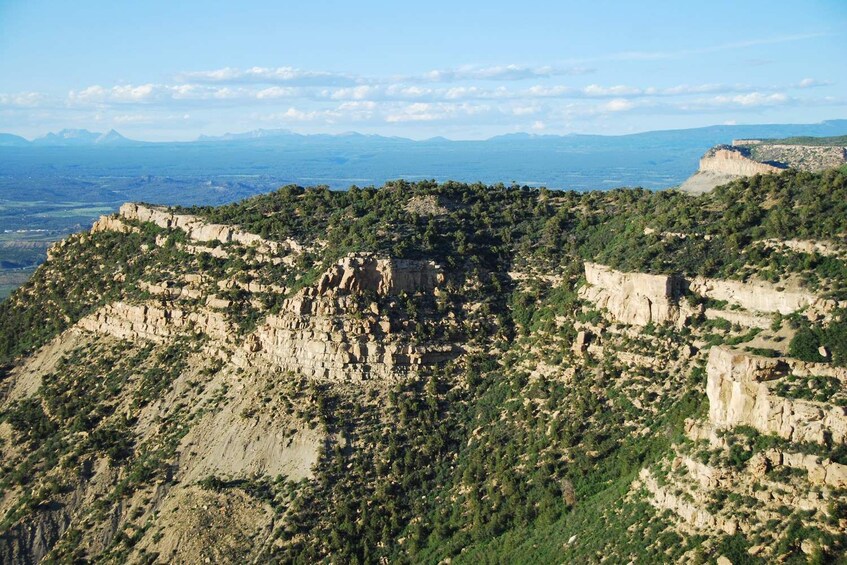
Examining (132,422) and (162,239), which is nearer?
(132,422)

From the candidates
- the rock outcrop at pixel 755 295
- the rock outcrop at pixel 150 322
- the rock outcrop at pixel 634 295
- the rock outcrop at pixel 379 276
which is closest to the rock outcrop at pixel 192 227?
the rock outcrop at pixel 150 322

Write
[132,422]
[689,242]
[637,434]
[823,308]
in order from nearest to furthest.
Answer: [823,308] < [637,434] < [689,242] < [132,422]

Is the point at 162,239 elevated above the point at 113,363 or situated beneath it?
elevated above

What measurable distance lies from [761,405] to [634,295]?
44.7ft

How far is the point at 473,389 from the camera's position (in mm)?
56094

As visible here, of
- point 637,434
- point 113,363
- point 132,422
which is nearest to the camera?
point 637,434

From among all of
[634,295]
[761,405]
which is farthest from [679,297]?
[761,405]

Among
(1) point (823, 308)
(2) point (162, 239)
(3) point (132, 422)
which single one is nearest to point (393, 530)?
(3) point (132, 422)

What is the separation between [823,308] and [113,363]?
43903 mm

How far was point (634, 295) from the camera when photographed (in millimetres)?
52312

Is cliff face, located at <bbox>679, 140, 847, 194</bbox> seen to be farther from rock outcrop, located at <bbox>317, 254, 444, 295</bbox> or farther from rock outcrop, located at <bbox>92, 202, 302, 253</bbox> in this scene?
rock outcrop, located at <bbox>92, 202, 302, 253</bbox>

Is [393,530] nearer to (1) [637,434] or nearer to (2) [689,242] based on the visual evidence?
(1) [637,434]

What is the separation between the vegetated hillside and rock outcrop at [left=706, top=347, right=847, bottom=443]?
0.09 metres

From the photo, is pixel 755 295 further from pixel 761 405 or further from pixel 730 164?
pixel 730 164
